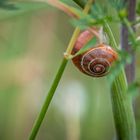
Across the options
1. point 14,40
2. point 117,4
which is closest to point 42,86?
point 14,40

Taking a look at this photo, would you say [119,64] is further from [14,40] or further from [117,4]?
[14,40]

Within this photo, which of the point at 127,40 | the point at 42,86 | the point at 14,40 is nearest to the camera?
the point at 127,40

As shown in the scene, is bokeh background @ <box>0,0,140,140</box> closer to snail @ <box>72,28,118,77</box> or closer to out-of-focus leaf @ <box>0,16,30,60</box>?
out-of-focus leaf @ <box>0,16,30,60</box>

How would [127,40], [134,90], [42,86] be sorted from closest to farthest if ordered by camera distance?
1. [134,90]
2. [127,40]
3. [42,86]

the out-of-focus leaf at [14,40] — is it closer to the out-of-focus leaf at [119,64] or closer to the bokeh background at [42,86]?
the bokeh background at [42,86]

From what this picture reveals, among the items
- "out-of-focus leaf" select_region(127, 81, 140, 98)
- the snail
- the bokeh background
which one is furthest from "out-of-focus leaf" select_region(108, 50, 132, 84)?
the bokeh background

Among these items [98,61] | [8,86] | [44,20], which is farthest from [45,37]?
[98,61]

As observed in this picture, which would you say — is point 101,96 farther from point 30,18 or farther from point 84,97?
point 30,18
